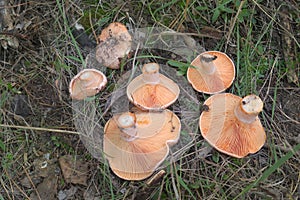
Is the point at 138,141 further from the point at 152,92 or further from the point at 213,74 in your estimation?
the point at 213,74

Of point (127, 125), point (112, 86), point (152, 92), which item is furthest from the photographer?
point (112, 86)

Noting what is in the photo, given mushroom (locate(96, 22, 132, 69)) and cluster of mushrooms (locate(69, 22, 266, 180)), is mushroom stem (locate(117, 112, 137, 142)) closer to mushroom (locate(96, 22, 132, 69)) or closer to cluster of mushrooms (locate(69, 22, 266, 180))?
cluster of mushrooms (locate(69, 22, 266, 180))

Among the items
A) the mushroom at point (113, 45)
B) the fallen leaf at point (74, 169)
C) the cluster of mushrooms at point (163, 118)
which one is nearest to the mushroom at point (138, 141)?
the cluster of mushrooms at point (163, 118)

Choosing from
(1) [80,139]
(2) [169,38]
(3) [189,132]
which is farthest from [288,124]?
(1) [80,139]

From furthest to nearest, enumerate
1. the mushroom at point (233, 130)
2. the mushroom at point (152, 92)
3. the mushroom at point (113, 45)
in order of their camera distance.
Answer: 1. the mushroom at point (113, 45)
2. the mushroom at point (152, 92)
3. the mushroom at point (233, 130)

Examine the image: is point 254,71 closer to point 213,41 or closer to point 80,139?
point 213,41

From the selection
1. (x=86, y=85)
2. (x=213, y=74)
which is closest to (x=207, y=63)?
(x=213, y=74)

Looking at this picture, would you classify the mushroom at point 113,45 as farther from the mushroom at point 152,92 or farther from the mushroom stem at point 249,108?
the mushroom stem at point 249,108
